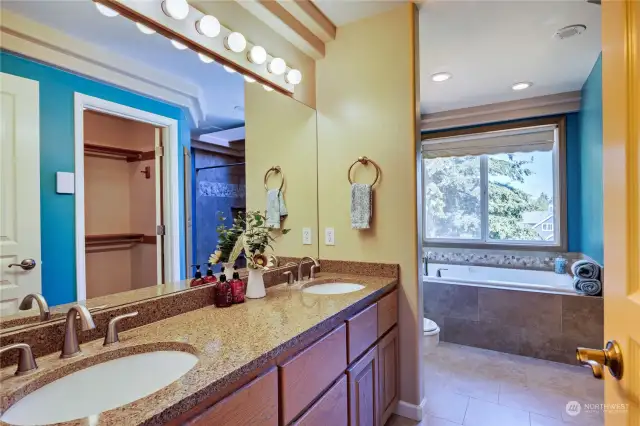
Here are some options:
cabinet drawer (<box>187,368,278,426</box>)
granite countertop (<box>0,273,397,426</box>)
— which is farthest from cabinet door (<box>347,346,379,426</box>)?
cabinet drawer (<box>187,368,278,426</box>)

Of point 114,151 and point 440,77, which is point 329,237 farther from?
point 440,77

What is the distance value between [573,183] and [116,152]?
13.4 ft

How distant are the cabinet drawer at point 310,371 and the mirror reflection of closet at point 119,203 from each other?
2.28ft

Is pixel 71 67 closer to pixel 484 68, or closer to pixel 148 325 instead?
pixel 148 325

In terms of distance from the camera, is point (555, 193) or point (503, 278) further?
point (503, 278)

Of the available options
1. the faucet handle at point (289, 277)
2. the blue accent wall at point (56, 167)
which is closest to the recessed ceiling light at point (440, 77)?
the faucet handle at point (289, 277)

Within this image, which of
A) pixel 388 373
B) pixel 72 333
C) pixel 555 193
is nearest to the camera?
pixel 72 333

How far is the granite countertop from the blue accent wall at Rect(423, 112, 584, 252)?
9.88 feet

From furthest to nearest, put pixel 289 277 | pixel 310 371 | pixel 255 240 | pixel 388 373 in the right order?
pixel 289 277 → pixel 388 373 → pixel 255 240 → pixel 310 371

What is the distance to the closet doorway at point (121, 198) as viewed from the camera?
45.3 inches

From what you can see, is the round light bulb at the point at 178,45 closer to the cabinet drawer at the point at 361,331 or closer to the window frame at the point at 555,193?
the cabinet drawer at the point at 361,331

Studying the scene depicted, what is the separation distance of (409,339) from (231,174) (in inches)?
56.4

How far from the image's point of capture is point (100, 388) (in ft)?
2.99

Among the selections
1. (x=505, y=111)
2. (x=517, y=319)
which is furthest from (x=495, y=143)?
(x=517, y=319)
